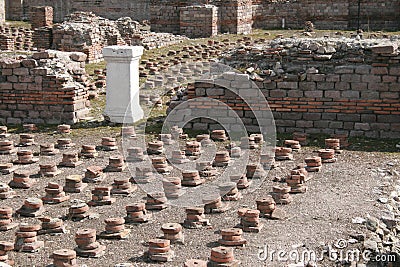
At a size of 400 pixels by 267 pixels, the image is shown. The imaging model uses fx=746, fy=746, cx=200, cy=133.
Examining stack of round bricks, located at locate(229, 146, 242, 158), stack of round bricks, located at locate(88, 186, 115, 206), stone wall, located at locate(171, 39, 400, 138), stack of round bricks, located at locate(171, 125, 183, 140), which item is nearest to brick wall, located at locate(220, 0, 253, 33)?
stone wall, located at locate(171, 39, 400, 138)

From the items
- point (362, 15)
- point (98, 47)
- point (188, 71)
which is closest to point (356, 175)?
point (188, 71)

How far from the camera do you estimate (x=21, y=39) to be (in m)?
23.6

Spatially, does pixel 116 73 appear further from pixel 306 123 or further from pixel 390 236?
pixel 390 236

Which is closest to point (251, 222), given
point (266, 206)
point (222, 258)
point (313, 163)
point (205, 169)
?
point (266, 206)

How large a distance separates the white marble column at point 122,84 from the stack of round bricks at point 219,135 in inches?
65.9

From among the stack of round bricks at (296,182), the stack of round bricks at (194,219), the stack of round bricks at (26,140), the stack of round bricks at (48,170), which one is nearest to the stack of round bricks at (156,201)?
the stack of round bricks at (194,219)

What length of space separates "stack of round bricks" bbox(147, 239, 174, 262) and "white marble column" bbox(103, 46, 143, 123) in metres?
6.01

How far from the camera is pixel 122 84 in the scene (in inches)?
488

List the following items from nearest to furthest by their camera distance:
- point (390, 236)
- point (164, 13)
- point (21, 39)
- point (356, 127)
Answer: point (390, 236)
point (356, 127)
point (21, 39)
point (164, 13)

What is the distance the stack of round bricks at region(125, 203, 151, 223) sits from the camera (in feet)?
24.3

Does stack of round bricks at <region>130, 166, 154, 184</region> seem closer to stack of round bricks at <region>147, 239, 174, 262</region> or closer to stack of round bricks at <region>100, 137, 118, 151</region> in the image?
stack of round bricks at <region>100, 137, 118, 151</region>

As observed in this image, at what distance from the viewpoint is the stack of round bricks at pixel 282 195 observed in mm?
8119

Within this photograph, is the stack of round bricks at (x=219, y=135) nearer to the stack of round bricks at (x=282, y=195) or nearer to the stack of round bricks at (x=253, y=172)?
the stack of round bricks at (x=253, y=172)

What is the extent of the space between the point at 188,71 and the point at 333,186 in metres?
8.03
